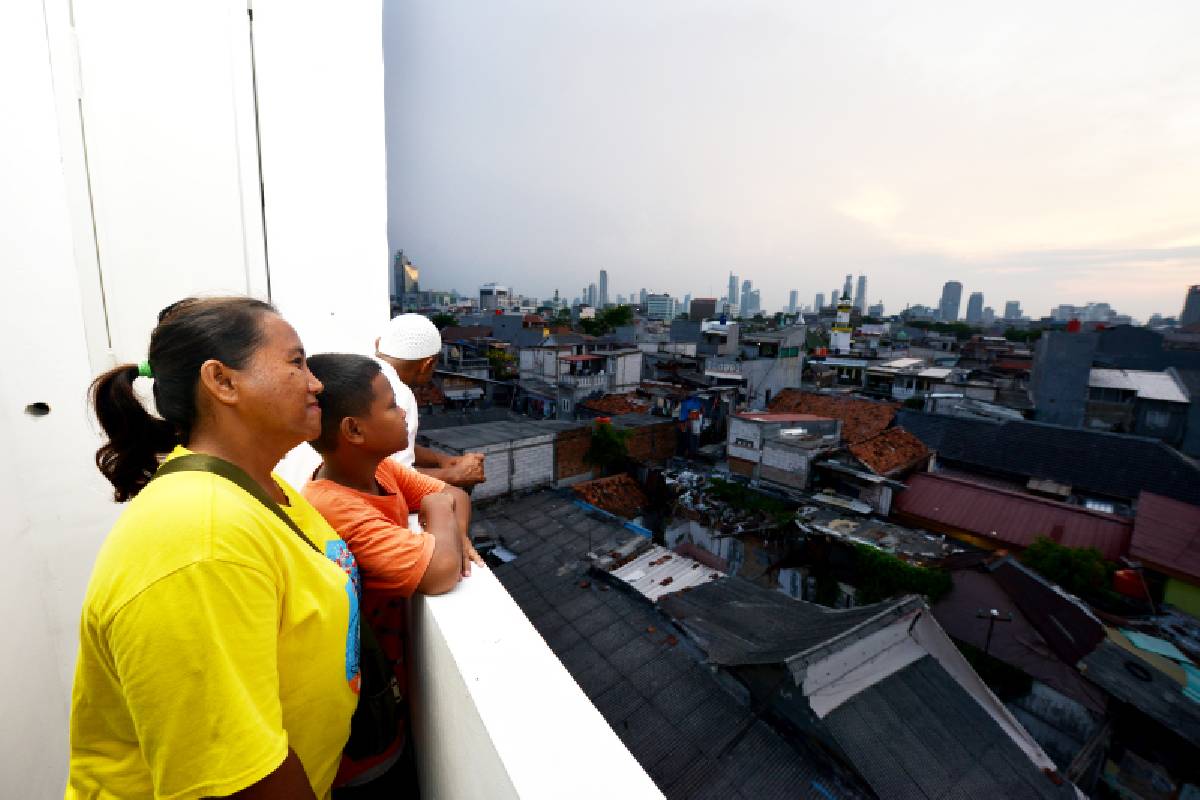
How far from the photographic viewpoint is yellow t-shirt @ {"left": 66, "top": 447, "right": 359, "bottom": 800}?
694 mm

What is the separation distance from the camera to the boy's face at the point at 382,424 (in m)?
1.47

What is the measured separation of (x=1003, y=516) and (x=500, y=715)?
53.0 ft

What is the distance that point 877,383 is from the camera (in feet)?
92.6

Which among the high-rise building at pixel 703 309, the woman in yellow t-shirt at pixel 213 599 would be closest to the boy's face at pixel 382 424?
the woman in yellow t-shirt at pixel 213 599

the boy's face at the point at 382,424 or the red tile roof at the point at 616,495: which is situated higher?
the boy's face at the point at 382,424

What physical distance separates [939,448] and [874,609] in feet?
48.5

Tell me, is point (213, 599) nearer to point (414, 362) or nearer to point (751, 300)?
point (414, 362)

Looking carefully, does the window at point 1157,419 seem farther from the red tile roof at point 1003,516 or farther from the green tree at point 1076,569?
the green tree at point 1076,569

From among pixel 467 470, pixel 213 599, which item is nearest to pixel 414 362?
pixel 467 470

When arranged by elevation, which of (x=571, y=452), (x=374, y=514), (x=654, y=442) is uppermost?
(x=374, y=514)

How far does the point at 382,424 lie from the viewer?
4.84ft

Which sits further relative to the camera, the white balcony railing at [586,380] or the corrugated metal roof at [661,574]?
the white balcony railing at [586,380]

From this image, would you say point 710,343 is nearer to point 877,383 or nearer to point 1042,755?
point 877,383

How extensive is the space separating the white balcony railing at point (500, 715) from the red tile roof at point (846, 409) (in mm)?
18174
